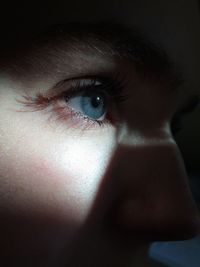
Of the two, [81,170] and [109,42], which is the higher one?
[109,42]

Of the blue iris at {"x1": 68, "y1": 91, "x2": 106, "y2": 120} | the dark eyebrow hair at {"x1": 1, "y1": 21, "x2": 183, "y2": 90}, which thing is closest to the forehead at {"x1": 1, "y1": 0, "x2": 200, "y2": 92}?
the dark eyebrow hair at {"x1": 1, "y1": 21, "x2": 183, "y2": 90}

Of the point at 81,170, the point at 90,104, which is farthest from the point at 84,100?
the point at 81,170

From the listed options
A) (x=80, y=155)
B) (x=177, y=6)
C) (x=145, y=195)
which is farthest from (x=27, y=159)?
(x=177, y=6)

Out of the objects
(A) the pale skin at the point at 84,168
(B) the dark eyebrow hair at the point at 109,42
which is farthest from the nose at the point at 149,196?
(B) the dark eyebrow hair at the point at 109,42

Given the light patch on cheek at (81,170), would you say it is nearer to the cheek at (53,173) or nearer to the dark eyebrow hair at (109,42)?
the cheek at (53,173)

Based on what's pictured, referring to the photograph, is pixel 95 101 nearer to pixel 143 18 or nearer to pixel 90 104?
pixel 90 104

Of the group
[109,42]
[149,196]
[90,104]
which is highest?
[109,42]
